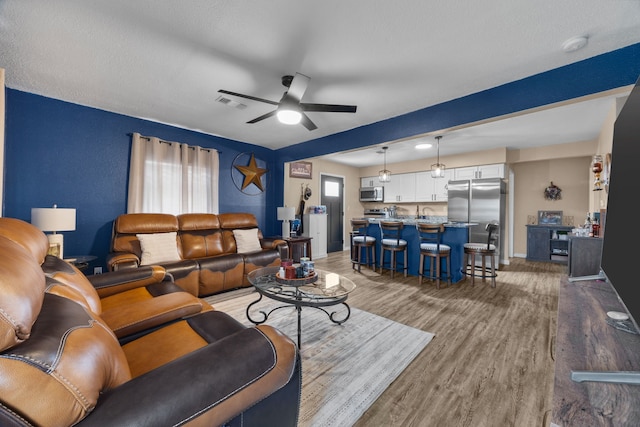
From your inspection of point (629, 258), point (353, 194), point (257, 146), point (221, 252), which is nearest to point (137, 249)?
point (221, 252)

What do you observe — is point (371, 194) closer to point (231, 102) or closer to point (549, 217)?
point (549, 217)

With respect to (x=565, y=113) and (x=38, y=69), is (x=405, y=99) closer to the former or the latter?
(x=565, y=113)

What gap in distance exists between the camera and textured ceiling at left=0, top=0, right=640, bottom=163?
1.67 m

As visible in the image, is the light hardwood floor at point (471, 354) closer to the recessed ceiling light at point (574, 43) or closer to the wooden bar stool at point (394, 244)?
the wooden bar stool at point (394, 244)

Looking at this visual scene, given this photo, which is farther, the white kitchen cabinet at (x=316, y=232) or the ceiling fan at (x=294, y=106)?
the white kitchen cabinet at (x=316, y=232)

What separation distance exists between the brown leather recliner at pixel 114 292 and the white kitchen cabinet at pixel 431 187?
19.1 feet

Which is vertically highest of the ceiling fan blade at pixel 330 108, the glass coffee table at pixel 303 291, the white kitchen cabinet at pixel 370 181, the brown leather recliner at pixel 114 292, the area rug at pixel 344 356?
the ceiling fan blade at pixel 330 108

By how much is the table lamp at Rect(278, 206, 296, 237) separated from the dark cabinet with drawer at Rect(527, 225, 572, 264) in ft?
17.3

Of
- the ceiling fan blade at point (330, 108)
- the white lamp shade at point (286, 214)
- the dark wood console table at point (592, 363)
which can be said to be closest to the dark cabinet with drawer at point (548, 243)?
the dark wood console table at point (592, 363)

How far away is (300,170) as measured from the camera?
19.8 ft

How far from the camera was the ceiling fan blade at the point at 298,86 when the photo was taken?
2223 millimetres

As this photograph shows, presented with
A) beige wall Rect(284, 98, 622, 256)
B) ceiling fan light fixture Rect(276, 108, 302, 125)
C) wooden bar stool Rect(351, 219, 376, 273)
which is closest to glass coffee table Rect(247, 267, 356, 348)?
ceiling fan light fixture Rect(276, 108, 302, 125)

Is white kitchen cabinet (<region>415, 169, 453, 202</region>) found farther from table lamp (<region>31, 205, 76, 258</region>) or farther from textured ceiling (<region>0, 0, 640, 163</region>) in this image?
table lamp (<region>31, 205, 76, 258</region>)

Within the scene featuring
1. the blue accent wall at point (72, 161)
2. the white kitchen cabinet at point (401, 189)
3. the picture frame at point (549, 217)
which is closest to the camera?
the blue accent wall at point (72, 161)
